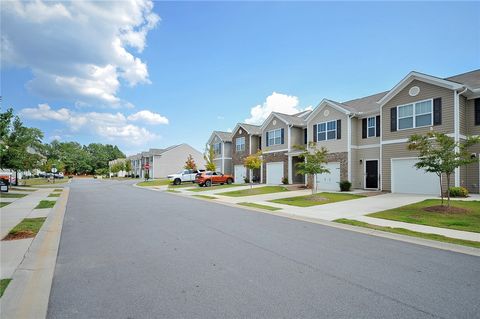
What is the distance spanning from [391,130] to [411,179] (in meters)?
3.60

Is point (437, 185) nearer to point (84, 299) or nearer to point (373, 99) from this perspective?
point (373, 99)

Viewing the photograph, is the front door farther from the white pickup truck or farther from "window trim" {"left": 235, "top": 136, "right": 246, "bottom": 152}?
the white pickup truck

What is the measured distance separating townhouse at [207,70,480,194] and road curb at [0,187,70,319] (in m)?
17.6

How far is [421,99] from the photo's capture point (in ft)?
58.1

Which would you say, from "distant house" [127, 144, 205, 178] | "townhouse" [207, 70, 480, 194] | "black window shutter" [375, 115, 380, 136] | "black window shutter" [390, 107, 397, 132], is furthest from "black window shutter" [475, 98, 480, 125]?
"distant house" [127, 144, 205, 178]

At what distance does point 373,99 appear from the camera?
24.5m

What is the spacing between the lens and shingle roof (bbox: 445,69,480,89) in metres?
16.8

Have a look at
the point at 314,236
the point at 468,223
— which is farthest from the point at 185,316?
the point at 468,223

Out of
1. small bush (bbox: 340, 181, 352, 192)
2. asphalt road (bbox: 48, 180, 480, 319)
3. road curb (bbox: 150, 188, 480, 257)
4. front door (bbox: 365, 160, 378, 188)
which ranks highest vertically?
front door (bbox: 365, 160, 378, 188)

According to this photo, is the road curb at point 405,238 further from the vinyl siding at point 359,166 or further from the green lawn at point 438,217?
the vinyl siding at point 359,166

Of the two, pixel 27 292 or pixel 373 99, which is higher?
pixel 373 99

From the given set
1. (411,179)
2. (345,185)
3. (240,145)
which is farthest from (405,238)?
(240,145)

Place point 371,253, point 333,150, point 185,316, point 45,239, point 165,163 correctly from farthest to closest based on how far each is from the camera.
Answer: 1. point 165,163
2. point 333,150
3. point 45,239
4. point 371,253
5. point 185,316

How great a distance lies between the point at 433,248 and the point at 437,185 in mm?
12561
